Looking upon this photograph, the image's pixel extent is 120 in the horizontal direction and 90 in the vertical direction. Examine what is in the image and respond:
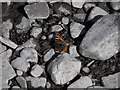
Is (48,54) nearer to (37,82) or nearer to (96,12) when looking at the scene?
(37,82)

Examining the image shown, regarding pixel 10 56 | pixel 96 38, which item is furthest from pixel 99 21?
pixel 10 56

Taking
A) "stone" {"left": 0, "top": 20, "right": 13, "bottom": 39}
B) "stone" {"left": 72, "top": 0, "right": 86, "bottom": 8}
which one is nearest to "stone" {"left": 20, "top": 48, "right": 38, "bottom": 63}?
"stone" {"left": 0, "top": 20, "right": 13, "bottom": 39}

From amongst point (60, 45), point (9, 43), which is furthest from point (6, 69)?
point (60, 45)

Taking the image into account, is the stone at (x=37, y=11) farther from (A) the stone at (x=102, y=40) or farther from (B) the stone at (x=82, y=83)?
(B) the stone at (x=82, y=83)

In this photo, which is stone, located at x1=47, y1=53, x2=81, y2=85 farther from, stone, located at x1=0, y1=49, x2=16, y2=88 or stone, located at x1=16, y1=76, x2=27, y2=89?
stone, located at x1=0, y1=49, x2=16, y2=88

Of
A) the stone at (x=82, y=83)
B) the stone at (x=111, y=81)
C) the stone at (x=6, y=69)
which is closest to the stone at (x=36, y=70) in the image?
the stone at (x=6, y=69)

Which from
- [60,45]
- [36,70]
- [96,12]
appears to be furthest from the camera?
[96,12]
